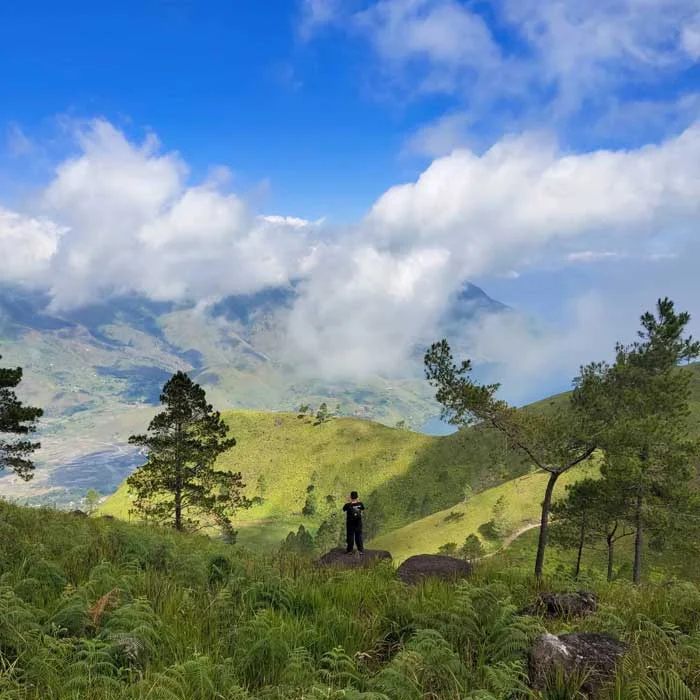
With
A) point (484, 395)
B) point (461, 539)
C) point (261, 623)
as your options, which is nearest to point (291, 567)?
point (261, 623)

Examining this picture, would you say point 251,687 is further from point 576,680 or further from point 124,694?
point 576,680

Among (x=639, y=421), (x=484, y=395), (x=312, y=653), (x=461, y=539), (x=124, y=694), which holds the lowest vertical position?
(x=461, y=539)

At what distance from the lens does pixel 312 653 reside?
6.35 m

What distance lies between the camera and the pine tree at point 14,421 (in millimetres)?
30844

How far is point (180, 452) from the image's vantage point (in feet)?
124

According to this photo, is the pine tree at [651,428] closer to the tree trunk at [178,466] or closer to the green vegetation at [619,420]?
the green vegetation at [619,420]

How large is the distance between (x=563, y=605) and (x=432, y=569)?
5.08 meters

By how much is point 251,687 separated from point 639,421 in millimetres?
28151

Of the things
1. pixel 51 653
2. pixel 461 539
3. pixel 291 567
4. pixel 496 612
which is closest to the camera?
pixel 51 653

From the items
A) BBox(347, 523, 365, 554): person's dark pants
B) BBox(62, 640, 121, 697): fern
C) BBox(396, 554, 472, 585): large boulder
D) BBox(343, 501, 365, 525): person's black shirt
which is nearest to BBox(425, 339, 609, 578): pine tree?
BBox(343, 501, 365, 525): person's black shirt

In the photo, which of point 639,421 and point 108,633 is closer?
point 108,633

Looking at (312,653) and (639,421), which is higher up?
(639,421)

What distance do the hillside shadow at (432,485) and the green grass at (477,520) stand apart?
142 feet

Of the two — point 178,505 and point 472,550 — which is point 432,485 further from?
point 178,505
